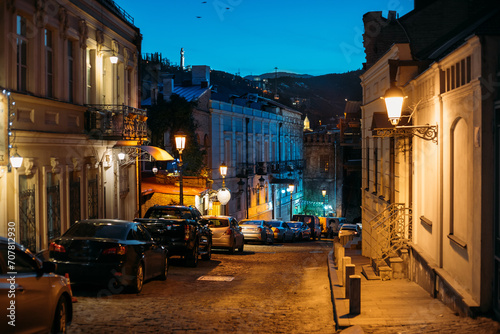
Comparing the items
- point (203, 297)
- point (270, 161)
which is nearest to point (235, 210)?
point (270, 161)

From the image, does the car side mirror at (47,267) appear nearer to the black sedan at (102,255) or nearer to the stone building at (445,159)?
the black sedan at (102,255)

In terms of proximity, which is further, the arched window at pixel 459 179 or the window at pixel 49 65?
the window at pixel 49 65

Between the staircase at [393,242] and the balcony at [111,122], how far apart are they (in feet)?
30.3

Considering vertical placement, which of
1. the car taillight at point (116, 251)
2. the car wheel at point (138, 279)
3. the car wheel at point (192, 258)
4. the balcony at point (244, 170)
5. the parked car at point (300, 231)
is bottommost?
the parked car at point (300, 231)

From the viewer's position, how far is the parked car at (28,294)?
667 centimetres

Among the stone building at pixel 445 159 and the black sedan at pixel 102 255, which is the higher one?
the stone building at pixel 445 159

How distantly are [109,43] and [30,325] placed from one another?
1658cm

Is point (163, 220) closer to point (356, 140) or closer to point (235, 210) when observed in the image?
point (356, 140)

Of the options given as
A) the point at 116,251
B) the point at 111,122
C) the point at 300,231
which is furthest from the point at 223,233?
the point at 300,231

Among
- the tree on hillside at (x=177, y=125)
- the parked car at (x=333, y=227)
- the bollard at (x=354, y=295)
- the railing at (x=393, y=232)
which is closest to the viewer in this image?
the bollard at (x=354, y=295)

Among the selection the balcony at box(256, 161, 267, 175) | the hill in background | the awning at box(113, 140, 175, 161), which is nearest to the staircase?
the awning at box(113, 140, 175, 161)

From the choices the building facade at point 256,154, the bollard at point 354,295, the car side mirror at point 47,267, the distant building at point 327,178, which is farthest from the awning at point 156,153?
the distant building at point 327,178

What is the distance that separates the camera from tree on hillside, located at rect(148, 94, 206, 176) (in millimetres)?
34188

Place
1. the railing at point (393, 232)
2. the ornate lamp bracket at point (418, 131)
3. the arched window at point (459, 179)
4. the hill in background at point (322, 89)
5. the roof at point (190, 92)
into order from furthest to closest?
the hill in background at point (322, 89) < the roof at point (190, 92) < the railing at point (393, 232) < the ornate lamp bracket at point (418, 131) < the arched window at point (459, 179)
